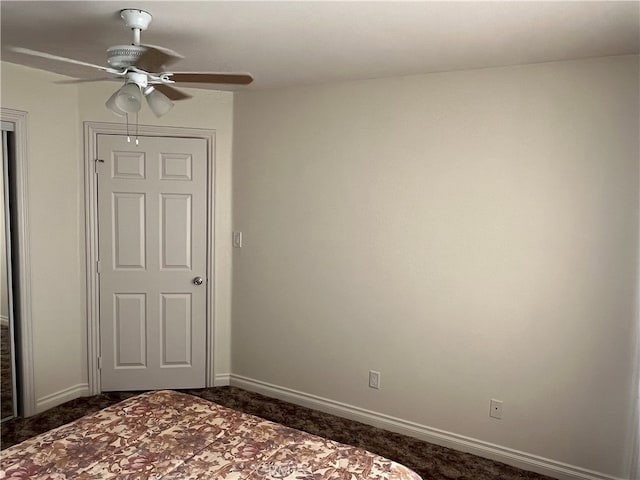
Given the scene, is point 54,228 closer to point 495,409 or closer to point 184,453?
point 184,453

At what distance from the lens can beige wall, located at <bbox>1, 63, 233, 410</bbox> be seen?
343cm

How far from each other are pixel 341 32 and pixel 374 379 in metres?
2.29

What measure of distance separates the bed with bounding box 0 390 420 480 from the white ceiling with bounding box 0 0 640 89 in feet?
5.98

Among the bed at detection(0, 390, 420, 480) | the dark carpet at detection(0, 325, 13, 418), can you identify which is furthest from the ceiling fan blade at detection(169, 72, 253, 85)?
the dark carpet at detection(0, 325, 13, 418)

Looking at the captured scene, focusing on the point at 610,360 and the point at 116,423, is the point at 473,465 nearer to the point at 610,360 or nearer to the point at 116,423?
the point at 610,360

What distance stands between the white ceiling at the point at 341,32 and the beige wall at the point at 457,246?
30cm

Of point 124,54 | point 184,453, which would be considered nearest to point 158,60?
point 124,54

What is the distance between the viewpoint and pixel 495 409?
3.12 meters

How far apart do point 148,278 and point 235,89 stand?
1.62 meters

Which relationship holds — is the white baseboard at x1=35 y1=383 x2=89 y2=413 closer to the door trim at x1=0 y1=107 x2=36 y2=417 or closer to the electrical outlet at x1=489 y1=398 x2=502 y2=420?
the door trim at x1=0 y1=107 x2=36 y2=417

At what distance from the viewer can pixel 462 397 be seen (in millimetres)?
3230

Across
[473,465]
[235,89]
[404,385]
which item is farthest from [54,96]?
[473,465]

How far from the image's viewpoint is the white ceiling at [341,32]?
2160mm

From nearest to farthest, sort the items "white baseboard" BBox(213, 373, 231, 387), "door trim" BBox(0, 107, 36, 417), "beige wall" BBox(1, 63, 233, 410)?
"door trim" BBox(0, 107, 36, 417)
"beige wall" BBox(1, 63, 233, 410)
"white baseboard" BBox(213, 373, 231, 387)
